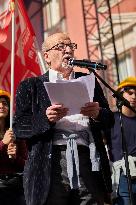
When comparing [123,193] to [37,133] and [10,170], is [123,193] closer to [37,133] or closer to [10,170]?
[10,170]

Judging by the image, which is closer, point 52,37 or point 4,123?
point 52,37

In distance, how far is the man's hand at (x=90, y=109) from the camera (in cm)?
302

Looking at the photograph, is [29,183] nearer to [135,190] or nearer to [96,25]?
[135,190]

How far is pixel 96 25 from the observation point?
13.9 m

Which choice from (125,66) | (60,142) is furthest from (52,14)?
(60,142)

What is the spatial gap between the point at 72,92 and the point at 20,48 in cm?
256

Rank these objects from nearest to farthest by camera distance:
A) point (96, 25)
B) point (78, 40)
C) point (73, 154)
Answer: point (73, 154), point (96, 25), point (78, 40)

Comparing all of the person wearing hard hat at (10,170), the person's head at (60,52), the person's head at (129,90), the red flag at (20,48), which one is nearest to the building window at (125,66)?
the red flag at (20,48)

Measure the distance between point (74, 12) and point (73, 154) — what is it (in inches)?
496

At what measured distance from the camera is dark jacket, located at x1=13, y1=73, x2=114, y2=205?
9.96ft

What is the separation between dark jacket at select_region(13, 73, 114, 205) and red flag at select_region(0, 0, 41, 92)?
7.05 feet

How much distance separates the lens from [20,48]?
542 cm

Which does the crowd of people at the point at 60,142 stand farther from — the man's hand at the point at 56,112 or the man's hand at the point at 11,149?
the man's hand at the point at 11,149

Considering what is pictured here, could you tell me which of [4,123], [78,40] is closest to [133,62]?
[78,40]
